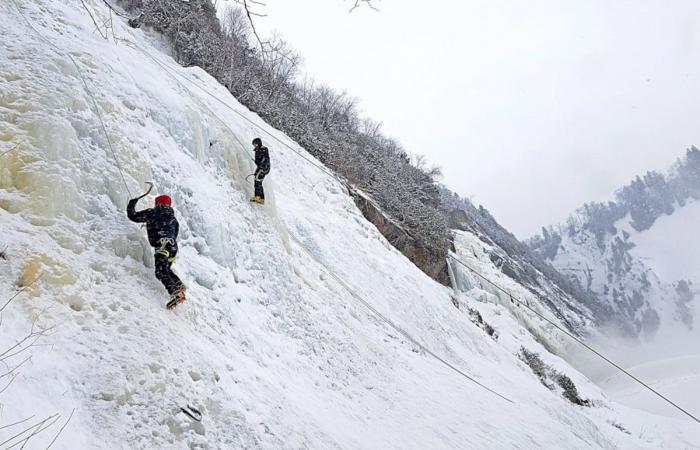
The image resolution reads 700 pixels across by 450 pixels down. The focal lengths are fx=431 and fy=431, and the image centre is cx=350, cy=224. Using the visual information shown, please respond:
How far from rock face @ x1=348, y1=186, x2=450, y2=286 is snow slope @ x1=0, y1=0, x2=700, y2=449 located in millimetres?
8494

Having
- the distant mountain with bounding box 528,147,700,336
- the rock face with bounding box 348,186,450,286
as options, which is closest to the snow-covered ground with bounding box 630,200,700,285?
the distant mountain with bounding box 528,147,700,336

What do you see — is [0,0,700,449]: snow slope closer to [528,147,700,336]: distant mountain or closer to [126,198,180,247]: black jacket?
[126,198,180,247]: black jacket

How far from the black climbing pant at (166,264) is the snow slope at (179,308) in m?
0.22

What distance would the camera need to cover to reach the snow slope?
14.0ft

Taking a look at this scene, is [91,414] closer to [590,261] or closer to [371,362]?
[371,362]

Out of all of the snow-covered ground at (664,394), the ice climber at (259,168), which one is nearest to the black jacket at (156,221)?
the ice climber at (259,168)

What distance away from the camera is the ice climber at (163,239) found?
5535 millimetres

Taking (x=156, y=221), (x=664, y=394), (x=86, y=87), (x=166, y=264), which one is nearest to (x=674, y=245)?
(x=664, y=394)

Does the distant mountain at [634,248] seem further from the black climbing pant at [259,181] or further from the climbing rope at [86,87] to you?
the climbing rope at [86,87]

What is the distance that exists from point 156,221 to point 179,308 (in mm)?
1248

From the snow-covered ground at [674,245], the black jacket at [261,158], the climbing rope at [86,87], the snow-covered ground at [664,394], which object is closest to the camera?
the climbing rope at [86,87]

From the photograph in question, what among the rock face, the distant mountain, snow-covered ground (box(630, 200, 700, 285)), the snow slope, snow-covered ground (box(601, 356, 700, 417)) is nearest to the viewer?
the snow slope

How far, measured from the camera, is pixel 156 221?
558 centimetres

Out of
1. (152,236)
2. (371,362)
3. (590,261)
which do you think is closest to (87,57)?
(152,236)
